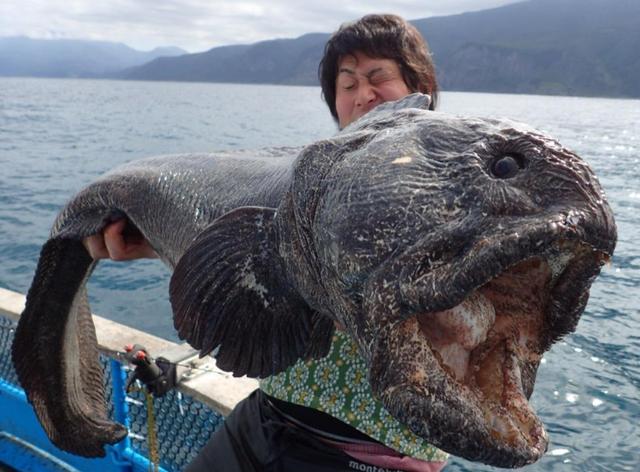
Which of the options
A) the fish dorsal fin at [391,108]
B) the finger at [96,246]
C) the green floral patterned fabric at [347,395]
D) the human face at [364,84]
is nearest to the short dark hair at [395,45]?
the human face at [364,84]

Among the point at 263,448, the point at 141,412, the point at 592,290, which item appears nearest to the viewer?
the point at 263,448

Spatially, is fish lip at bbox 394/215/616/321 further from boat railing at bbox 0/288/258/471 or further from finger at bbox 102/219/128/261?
boat railing at bbox 0/288/258/471

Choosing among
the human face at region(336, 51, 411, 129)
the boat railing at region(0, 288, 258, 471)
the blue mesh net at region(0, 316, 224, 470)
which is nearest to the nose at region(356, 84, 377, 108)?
the human face at region(336, 51, 411, 129)

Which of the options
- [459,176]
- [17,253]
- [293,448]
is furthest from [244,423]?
[17,253]

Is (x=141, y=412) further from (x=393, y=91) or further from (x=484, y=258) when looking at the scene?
(x=484, y=258)

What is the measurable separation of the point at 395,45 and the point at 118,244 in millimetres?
1514

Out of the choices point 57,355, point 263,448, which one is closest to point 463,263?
point 263,448

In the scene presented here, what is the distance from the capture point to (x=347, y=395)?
1955 mm

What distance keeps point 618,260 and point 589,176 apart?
11.3 meters

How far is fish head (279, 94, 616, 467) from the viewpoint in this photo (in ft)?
3.61

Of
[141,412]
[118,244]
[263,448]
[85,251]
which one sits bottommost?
[141,412]

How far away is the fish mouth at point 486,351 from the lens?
1130 millimetres

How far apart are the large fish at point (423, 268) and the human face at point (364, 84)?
88cm

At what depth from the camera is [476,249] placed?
3.59ft
